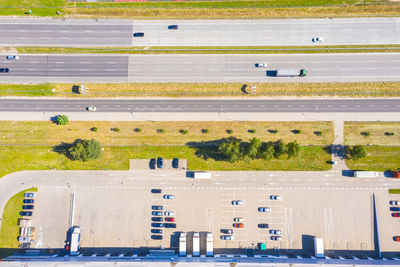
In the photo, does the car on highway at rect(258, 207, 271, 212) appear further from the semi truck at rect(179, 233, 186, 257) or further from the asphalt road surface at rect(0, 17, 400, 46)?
the asphalt road surface at rect(0, 17, 400, 46)

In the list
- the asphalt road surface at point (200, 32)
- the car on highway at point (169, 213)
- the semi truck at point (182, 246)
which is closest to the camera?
the semi truck at point (182, 246)

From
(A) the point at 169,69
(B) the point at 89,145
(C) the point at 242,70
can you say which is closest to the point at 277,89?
(C) the point at 242,70

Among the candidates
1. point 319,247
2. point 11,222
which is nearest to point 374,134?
point 319,247

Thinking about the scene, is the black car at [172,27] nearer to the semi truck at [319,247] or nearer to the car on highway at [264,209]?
the car on highway at [264,209]

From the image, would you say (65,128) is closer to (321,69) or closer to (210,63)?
(210,63)

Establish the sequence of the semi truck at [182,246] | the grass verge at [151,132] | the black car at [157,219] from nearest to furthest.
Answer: the semi truck at [182,246] → the black car at [157,219] → the grass verge at [151,132]

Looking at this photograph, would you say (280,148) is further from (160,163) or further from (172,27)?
(172,27)

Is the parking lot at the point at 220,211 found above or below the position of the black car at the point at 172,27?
below

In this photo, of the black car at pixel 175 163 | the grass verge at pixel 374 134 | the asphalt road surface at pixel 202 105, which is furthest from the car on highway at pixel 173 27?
the grass verge at pixel 374 134
